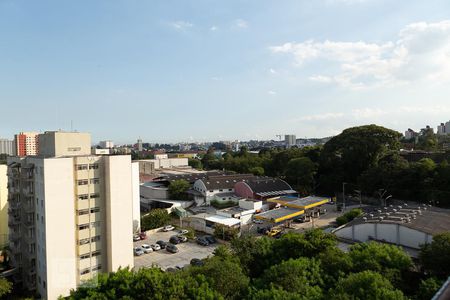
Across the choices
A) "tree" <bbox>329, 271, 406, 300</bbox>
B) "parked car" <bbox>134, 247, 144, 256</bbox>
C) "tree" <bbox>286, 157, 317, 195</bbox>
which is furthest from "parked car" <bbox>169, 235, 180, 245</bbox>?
"tree" <bbox>286, 157, 317, 195</bbox>

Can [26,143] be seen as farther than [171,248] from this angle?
Yes

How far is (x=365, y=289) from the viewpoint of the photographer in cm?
865

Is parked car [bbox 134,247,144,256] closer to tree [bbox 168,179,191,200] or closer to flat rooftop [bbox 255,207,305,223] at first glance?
flat rooftop [bbox 255,207,305,223]

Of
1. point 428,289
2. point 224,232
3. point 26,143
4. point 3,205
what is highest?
point 26,143

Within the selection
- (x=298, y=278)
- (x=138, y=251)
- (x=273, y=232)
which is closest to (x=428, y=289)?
(x=298, y=278)

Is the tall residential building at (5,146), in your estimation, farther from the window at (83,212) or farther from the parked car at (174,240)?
the window at (83,212)

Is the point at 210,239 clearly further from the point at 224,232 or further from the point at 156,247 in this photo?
the point at 156,247

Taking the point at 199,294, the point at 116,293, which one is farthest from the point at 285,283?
the point at 116,293

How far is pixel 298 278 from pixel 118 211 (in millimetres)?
9091

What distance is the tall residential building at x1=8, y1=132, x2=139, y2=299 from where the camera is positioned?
13.4 m

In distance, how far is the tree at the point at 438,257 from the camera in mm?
10969

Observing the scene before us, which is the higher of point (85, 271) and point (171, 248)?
point (85, 271)

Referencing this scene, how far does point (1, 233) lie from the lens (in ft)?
66.9

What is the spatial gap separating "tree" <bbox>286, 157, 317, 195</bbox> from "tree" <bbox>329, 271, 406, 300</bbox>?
79.2ft
